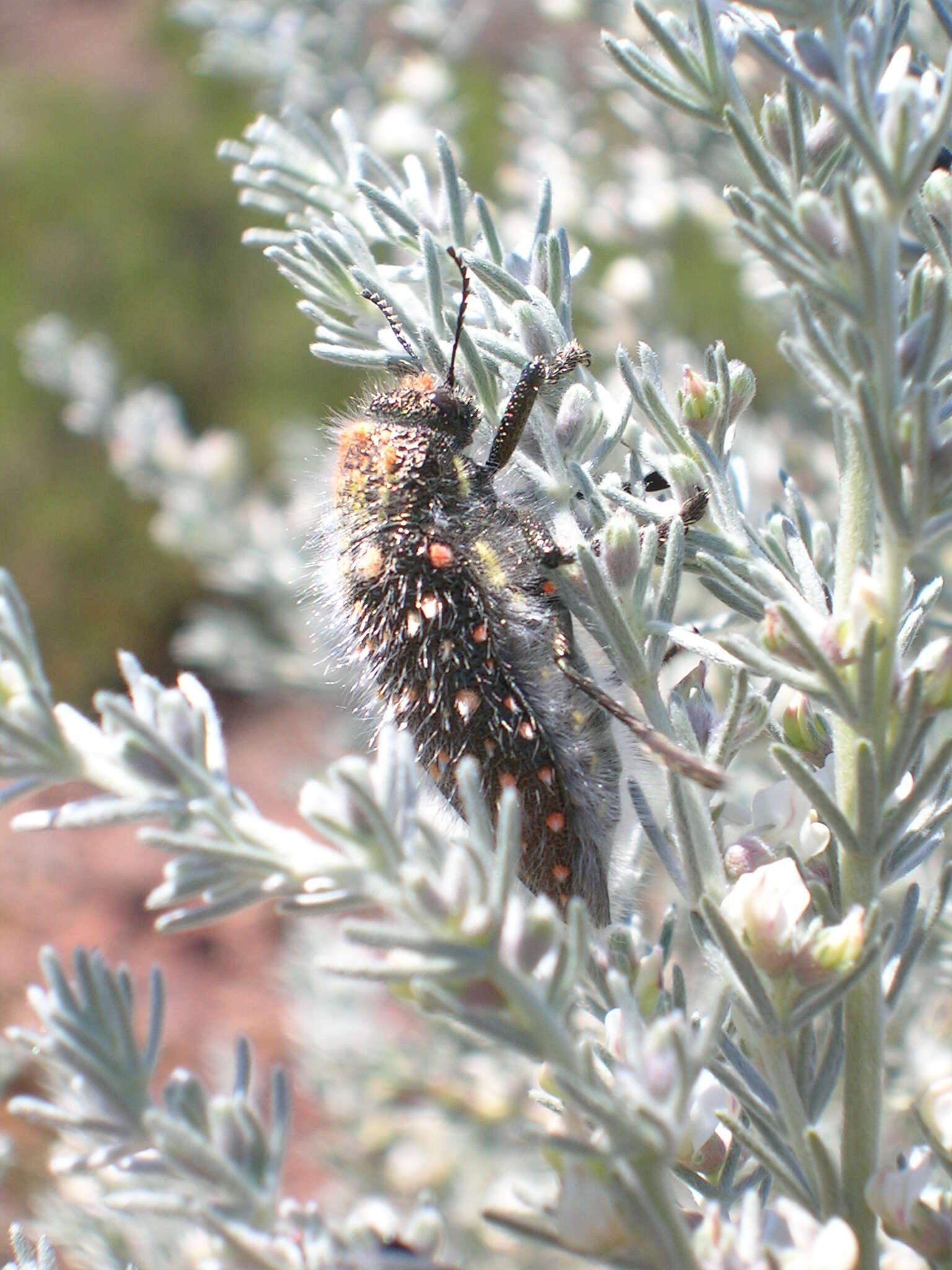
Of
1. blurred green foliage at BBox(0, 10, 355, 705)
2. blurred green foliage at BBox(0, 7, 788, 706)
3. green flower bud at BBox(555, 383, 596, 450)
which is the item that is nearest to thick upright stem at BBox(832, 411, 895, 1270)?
green flower bud at BBox(555, 383, 596, 450)

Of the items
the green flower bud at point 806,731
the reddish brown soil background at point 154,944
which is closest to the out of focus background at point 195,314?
the reddish brown soil background at point 154,944

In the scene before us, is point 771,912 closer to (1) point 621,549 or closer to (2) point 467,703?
(1) point 621,549

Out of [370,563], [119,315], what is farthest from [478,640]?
[119,315]

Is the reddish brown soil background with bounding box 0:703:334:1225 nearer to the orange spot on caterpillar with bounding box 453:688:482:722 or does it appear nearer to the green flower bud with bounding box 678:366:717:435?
the orange spot on caterpillar with bounding box 453:688:482:722

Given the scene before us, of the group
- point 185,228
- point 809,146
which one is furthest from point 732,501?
point 185,228

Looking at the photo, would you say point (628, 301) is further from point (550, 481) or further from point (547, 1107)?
point (547, 1107)

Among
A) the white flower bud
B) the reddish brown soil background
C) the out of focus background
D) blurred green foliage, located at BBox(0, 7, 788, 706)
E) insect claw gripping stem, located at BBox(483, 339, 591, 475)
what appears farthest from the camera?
blurred green foliage, located at BBox(0, 7, 788, 706)
